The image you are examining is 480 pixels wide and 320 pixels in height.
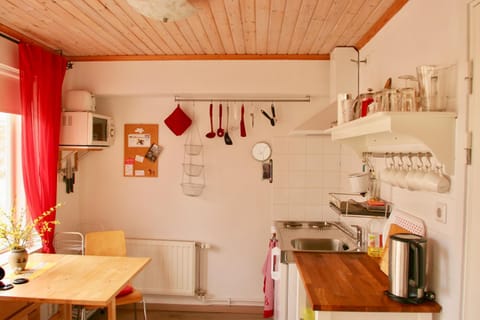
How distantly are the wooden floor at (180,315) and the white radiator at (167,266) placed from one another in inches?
7.9

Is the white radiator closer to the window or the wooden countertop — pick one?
the window

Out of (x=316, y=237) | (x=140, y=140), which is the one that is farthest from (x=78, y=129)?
(x=316, y=237)

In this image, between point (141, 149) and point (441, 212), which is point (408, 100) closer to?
point (441, 212)

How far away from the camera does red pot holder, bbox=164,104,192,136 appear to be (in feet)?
10.7

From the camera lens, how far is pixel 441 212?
152 centimetres

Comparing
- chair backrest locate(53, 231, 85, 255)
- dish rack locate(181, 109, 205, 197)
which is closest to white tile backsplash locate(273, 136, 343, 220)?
dish rack locate(181, 109, 205, 197)

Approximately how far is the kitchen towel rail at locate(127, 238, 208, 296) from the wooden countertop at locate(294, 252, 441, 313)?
54.7 inches

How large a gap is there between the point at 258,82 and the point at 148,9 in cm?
142

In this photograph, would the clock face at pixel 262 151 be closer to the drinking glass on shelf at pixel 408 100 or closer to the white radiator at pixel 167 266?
the white radiator at pixel 167 266

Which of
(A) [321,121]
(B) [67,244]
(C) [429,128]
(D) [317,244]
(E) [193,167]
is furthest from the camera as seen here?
(E) [193,167]

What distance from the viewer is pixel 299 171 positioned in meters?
3.25

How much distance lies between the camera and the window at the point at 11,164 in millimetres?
2623

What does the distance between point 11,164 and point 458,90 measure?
298cm

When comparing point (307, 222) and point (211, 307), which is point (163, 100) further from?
point (211, 307)
